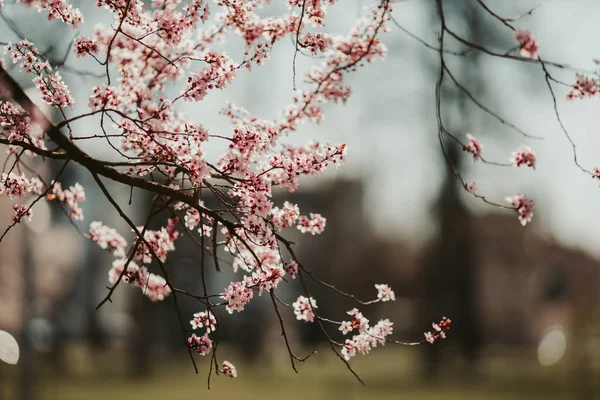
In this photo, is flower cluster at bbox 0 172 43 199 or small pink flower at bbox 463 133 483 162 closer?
flower cluster at bbox 0 172 43 199

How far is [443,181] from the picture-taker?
18984 millimetres

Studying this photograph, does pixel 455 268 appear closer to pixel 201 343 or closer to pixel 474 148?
pixel 474 148

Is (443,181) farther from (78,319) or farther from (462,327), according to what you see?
(78,319)

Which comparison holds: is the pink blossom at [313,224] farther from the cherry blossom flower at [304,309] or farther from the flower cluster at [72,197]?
the flower cluster at [72,197]

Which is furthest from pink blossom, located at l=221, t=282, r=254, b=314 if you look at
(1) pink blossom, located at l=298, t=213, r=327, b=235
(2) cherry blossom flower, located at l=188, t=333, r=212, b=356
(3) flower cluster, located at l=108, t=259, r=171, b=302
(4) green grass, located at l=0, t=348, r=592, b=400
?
(4) green grass, located at l=0, t=348, r=592, b=400

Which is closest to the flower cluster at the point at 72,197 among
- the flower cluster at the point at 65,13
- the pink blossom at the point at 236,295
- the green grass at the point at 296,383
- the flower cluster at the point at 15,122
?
the flower cluster at the point at 15,122

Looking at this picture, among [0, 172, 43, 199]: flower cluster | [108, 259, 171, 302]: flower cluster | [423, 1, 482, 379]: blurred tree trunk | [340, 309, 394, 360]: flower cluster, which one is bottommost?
[340, 309, 394, 360]: flower cluster

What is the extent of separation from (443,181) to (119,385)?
34.7 feet

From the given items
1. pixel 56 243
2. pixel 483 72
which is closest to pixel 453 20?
pixel 483 72

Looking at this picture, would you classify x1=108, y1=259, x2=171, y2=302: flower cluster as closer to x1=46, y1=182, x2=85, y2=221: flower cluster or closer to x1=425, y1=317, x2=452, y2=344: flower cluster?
x1=46, y1=182, x2=85, y2=221: flower cluster

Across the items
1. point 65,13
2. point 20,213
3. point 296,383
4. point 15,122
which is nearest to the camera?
point 15,122

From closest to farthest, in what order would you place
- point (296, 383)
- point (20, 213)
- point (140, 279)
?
point (20, 213) < point (140, 279) < point (296, 383)

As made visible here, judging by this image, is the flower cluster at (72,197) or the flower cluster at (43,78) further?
the flower cluster at (72,197)

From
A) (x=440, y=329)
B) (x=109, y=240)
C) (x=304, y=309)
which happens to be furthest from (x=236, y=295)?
(x=109, y=240)
